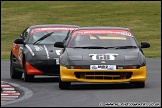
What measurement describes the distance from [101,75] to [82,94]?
1.21 m

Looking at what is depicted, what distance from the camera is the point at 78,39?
1744 centimetres

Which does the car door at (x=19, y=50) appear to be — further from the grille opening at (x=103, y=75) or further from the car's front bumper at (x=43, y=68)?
the grille opening at (x=103, y=75)

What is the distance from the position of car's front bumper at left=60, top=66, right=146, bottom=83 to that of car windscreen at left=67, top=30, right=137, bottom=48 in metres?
1.09

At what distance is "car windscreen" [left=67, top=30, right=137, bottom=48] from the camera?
17.2 metres

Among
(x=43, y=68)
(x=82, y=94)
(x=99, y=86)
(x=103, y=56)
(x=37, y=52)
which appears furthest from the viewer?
(x=37, y=52)

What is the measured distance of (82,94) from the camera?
14.9 metres

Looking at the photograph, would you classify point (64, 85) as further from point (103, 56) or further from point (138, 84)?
point (138, 84)

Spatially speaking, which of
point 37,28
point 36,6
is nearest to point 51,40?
point 37,28

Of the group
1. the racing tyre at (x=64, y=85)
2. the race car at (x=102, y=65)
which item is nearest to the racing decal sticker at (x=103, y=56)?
the race car at (x=102, y=65)


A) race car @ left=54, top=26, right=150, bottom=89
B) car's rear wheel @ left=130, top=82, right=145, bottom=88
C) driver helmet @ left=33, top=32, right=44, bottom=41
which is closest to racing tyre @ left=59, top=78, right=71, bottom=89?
race car @ left=54, top=26, right=150, bottom=89

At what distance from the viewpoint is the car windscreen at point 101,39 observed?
1717 cm

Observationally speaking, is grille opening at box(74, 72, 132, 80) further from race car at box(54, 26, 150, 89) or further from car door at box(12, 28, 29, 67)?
car door at box(12, 28, 29, 67)

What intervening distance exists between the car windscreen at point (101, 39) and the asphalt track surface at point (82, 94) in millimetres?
869

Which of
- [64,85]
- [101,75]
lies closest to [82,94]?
[101,75]
